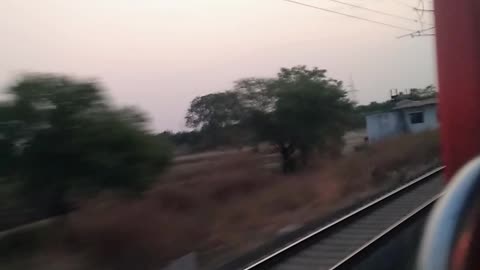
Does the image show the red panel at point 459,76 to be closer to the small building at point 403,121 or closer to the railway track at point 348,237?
the railway track at point 348,237

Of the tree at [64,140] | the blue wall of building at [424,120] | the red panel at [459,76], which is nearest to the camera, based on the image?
the red panel at [459,76]

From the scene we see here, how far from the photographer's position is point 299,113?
23109 mm

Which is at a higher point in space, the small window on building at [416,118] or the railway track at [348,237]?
the small window on building at [416,118]

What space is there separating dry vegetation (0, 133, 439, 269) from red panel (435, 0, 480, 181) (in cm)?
428

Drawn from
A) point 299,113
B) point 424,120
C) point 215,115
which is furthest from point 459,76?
point 424,120

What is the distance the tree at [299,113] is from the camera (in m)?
22.8

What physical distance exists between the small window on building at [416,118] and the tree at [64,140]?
2624 cm

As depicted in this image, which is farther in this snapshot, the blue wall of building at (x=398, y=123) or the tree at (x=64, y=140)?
the blue wall of building at (x=398, y=123)

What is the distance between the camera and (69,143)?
11.0 metres

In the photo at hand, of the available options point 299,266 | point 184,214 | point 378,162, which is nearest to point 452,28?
point 299,266

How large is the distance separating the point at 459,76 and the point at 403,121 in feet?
95.0

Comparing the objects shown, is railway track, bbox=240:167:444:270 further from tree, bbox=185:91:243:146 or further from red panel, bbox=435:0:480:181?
tree, bbox=185:91:243:146

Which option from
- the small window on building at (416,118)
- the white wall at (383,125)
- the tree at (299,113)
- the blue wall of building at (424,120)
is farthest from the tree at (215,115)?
the small window on building at (416,118)

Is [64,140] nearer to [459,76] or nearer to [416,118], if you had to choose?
[459,76]
